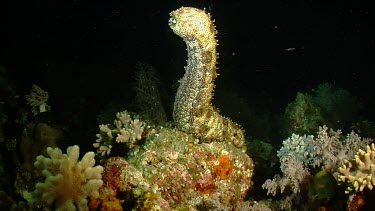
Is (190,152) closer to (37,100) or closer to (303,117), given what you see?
(303,117)

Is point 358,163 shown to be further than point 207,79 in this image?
No

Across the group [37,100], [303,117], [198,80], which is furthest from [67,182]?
[303,117]

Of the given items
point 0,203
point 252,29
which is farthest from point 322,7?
point 0,203

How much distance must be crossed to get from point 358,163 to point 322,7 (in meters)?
20.5

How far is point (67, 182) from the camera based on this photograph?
295cm

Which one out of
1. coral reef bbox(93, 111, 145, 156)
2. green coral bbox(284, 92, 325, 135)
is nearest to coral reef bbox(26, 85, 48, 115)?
coral reef bbox(93, 111, 145, 156)

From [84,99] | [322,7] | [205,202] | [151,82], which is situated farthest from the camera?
[322,7]

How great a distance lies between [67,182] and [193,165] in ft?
5.61

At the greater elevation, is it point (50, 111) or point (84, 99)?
point (84, 99)

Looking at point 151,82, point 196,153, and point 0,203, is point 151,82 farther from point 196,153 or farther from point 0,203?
point 0,203

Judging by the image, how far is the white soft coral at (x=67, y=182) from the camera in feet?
9.35

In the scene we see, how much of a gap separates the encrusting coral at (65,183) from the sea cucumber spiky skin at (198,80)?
165 centimetres

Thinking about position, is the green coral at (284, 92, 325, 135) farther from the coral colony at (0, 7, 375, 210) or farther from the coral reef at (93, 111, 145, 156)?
the coral reef at (93, 111, 145, 156)

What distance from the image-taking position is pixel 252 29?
19.0m
